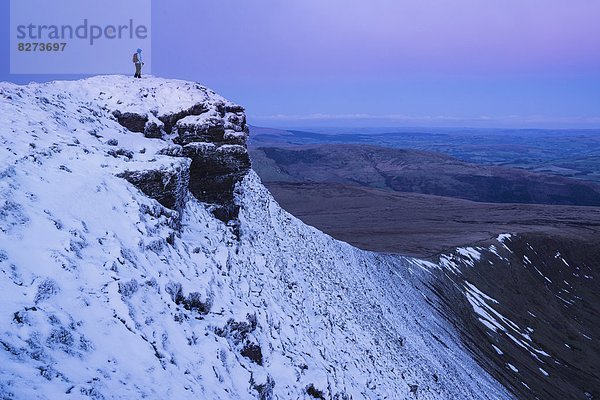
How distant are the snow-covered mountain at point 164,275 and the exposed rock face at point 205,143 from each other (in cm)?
6

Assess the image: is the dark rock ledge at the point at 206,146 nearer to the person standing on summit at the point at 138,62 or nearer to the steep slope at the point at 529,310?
the person standing on summit at the point at 138,62

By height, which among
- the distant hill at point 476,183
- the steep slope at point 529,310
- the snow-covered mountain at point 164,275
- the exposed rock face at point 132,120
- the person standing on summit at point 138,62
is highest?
the person standing on summit at point 138,62

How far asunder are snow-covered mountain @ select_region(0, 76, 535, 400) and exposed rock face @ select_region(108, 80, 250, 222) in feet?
0.20

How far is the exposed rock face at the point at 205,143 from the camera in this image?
58.9ft

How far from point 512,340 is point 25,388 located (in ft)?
136

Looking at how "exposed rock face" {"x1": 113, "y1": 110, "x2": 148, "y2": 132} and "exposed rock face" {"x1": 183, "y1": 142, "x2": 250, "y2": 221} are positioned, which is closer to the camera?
Result: "exposed rock face" {"x1": 113, "y1": 110, "x2": 148, "y2": 132}

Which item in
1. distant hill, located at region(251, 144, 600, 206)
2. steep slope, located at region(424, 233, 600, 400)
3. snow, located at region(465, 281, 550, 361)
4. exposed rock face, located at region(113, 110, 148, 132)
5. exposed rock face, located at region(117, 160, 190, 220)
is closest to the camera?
exposed rock face, located at region(117, 160, 190, 220)

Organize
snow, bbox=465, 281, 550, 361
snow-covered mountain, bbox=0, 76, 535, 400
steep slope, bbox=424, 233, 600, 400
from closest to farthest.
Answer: snow-covered mountain, bbox=0, 76, 535, 400 → steep slope, bbox=424, 233, 600, 400 → snow, bbox=465, 281, 550, 361

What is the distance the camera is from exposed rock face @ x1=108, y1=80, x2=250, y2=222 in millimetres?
17938

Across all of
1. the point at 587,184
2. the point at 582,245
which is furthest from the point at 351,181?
the point at 582,245

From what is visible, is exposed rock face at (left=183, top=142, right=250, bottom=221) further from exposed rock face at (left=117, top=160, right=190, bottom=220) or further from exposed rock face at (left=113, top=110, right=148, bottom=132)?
exposed rock face at (left=117, top=160, right=190, bottom=220)

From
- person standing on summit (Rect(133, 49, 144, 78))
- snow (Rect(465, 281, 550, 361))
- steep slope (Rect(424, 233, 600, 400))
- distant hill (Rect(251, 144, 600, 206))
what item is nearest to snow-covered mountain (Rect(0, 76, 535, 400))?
person standing on summit (Rect(133, 49, 144, 78))

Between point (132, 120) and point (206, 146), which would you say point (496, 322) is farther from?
point (132, 120)

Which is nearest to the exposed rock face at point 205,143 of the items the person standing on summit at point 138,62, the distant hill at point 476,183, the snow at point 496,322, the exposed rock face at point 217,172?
the exposed rock face at point 217,172
